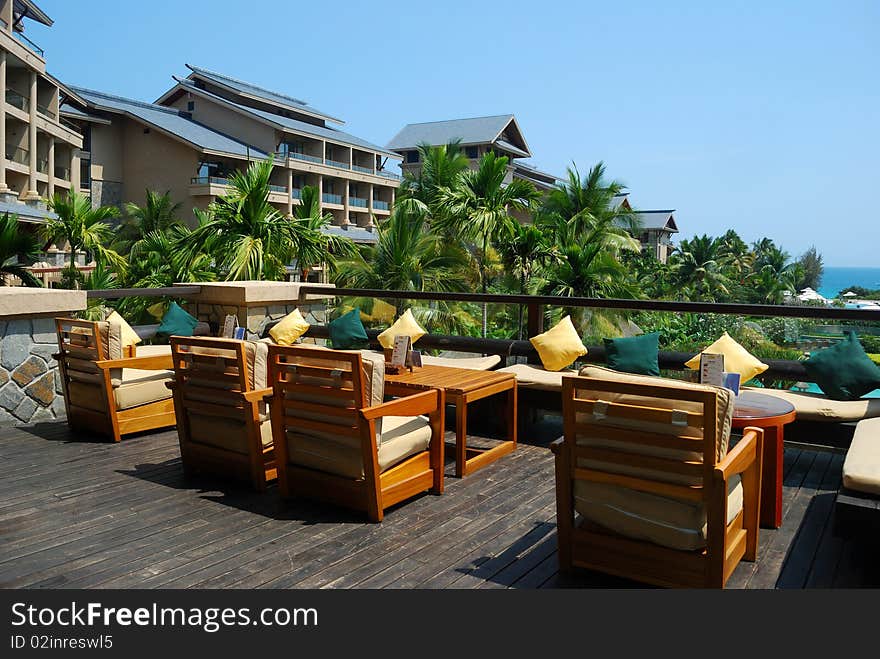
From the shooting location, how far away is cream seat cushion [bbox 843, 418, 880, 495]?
271 cm

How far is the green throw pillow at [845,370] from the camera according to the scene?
14.8 feet

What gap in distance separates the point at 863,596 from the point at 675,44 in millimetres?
20927

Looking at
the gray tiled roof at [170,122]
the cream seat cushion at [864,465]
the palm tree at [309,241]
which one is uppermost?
the gray tiled roof at [170,122]

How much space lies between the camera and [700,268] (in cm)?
4928

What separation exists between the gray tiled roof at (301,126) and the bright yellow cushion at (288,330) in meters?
32.8

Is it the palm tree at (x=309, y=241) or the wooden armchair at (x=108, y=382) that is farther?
the palm tree at (x=309, y=241)

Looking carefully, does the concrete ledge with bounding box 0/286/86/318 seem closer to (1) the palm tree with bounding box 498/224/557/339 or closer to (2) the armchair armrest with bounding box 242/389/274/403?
(2) the armchair armrest with bounding box 242/389/274/403

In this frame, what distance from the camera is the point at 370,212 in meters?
42.4

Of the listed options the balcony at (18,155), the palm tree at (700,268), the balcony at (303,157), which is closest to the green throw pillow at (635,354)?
the balcony at (18,155)

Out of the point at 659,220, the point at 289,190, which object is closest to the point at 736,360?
the point at 289,190

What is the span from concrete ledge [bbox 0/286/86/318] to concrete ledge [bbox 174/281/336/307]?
1467mm

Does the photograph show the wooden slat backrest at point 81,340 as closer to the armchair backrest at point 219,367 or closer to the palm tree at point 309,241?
the armchair backrest at point 219,367

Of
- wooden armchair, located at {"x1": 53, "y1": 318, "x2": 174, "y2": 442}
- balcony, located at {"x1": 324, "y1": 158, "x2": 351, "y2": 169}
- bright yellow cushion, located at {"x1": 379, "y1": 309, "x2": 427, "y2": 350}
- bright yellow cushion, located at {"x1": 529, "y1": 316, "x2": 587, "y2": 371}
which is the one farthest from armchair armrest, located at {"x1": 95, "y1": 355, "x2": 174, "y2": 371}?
balcony, located at {"x1": 324, "y1": 158, "x2": 351, "y2": 169}

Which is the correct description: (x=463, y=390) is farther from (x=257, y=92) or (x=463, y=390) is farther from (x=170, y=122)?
(x=257, y=92)
